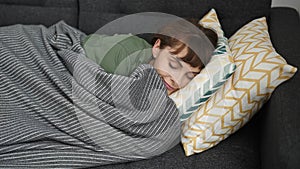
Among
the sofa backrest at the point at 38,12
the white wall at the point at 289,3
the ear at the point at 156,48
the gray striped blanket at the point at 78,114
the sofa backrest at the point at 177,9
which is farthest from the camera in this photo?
the white wall at the point at 289,3

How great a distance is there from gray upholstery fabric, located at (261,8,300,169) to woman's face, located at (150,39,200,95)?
29 centimetres

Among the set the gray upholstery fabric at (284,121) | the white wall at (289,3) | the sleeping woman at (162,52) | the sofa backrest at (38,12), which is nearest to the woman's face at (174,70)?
the sleeping woman at (162,52)

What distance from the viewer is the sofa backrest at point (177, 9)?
66.8 inches

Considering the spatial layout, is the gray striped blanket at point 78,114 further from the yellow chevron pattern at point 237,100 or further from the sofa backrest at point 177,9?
the sofa backrest at point 177,9

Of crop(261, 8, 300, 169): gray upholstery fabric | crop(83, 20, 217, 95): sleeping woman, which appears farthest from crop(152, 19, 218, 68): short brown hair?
crop(261, 8, 300, 169): gray upholstery fabric

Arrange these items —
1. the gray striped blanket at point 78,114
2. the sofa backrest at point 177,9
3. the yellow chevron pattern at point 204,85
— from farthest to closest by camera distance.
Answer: the sofa backrest at point 177,9 → the yellow chevron pattern at point 204,85 → the gray striped blanket at point 78,114

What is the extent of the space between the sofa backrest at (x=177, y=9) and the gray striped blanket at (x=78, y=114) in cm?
32

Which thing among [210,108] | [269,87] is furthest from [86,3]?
[269,87]

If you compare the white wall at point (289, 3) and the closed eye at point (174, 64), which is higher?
the white wall at point (289, 3)

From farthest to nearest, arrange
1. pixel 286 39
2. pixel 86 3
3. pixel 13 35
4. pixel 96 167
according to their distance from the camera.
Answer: pixel 86 3
pixel 13 35
pixel 286 39
pixel 96 167

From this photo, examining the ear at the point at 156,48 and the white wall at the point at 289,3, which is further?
the white wall at the point at 289,3

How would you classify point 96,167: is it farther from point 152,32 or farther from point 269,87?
point 152,32

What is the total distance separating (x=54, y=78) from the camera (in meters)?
1.43

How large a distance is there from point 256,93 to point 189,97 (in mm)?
209
